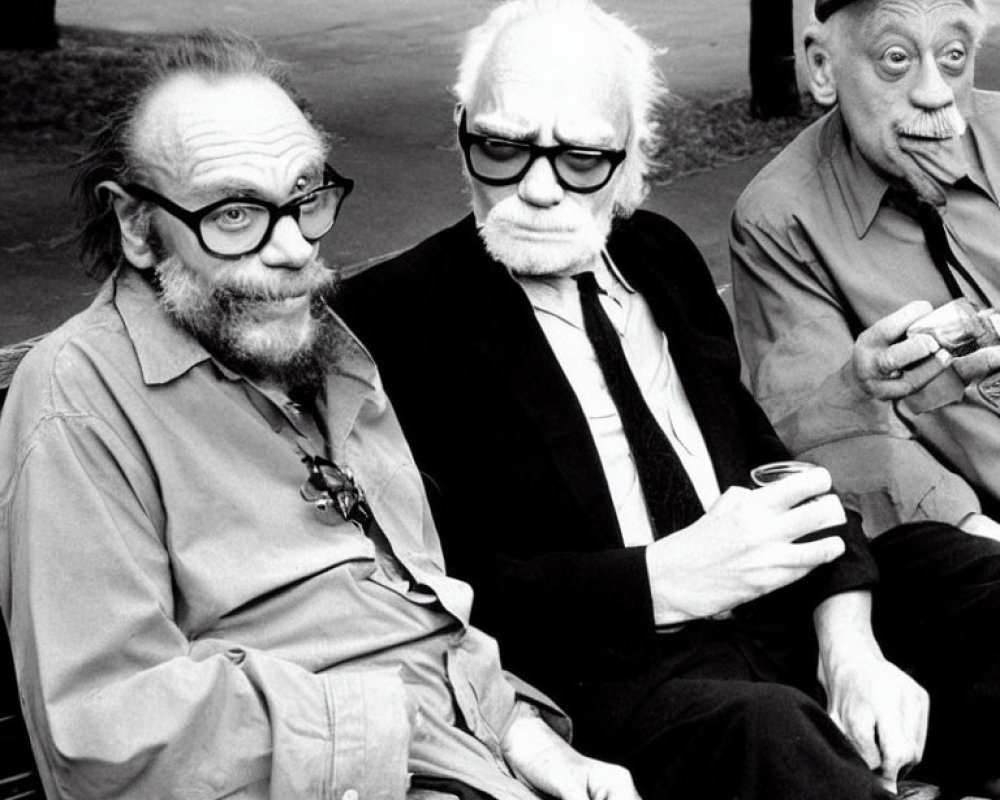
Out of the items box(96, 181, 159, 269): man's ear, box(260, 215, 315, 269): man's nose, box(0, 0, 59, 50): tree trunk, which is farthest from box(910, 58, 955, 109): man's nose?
box(0, 0, 59, 50): tree trunk

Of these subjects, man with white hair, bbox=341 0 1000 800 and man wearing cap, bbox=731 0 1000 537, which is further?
man wearing cap, bbox=731 0 1000 537

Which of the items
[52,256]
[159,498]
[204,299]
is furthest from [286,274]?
[52,256]

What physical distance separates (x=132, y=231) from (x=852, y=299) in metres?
1.69

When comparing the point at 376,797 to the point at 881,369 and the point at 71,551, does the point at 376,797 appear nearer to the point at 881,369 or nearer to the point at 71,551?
the point at 71,551

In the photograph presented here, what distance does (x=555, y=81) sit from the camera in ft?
10.1

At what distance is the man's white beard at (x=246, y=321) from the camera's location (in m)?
2.50

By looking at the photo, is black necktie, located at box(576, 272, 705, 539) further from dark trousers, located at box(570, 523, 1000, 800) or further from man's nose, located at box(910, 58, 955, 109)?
man's nose, located at box(910, 58, 955, 109)

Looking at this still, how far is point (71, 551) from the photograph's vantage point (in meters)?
2.21

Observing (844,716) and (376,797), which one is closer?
(376,797)

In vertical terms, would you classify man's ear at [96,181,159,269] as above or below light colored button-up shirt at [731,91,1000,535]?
above

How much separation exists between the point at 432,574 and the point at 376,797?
47 cm

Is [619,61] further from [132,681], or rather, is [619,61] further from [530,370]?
[132,681]

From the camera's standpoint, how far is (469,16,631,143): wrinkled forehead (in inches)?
120

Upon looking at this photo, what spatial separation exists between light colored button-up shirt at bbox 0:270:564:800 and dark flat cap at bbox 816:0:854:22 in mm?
1633
